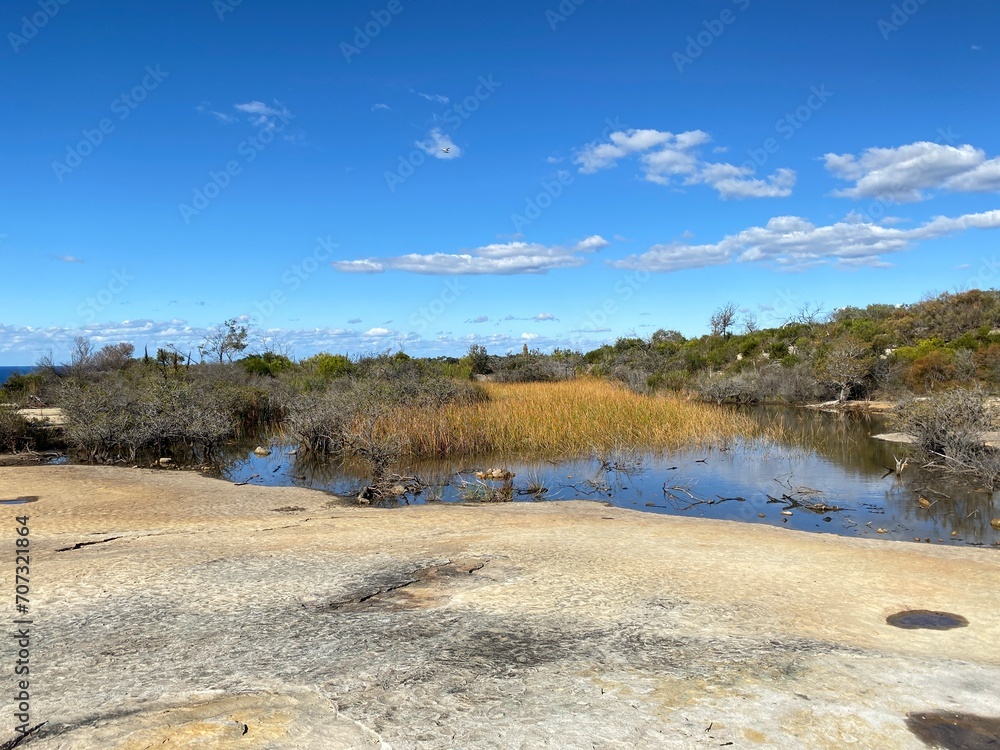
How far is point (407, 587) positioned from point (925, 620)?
405 centimetres

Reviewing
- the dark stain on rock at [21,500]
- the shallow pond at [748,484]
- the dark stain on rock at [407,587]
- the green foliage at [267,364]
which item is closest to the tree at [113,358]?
the green foliage at [267,364]

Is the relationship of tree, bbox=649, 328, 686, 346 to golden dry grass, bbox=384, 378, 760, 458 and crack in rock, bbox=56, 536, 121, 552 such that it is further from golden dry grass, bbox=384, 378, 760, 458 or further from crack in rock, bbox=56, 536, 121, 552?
crack in rock, bbox=56, 536, 121, 552

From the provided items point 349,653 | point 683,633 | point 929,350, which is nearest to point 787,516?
point 683,633

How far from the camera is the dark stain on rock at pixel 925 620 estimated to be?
5.32 meters

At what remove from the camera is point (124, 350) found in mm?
38219

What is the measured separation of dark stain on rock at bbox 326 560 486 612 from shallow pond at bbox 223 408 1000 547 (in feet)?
19.7

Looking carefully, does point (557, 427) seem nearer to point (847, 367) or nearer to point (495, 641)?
point (495, 641)

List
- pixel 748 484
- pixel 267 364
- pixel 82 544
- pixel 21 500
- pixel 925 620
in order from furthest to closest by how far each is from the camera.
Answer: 1. pixel 267 364
2. pixel 748 484
3. pixel 21 500
4. pixel 82 544
5. pixel 925 620

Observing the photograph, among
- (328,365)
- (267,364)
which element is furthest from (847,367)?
(267,364)

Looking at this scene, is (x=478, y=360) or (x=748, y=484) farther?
(x=478, y=360)

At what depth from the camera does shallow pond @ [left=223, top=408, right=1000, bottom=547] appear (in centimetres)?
1125

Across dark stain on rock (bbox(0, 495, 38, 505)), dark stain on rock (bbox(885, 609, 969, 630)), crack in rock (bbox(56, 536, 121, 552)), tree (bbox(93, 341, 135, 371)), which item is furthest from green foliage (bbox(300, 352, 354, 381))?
dark stain on rock (bbox(885, 609, 969, 630))

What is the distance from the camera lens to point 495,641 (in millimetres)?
4848

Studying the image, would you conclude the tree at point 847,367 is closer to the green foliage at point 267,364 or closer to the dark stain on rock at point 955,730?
the green foliage at point 267,364
